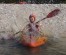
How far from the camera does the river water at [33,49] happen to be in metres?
12.2

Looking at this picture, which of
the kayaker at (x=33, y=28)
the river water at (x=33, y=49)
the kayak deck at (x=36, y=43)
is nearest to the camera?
the river water at (x=33, y=49)

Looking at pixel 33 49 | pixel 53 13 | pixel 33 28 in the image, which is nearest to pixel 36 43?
pixel 33 49

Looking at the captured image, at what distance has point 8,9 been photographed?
16969mm

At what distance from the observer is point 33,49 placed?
1291 centimetres

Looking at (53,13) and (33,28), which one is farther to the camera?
(53,13)

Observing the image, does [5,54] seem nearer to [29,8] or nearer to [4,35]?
[4,35]

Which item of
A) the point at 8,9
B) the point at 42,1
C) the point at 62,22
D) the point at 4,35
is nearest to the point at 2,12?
the point at 8,9

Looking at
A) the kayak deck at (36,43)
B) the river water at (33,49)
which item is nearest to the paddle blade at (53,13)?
the river water at (33,49)

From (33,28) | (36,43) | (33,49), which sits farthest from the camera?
(33,28)

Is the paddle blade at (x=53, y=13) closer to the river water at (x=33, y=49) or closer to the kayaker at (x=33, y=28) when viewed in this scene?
the river water at (x=33, y=49)

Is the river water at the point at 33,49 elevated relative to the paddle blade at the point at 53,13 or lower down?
lower down

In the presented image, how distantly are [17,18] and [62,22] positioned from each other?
2198 millimetres

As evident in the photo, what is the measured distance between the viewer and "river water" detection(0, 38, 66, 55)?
12180mm

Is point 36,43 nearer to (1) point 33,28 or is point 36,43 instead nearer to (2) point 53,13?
(1) point 33,28
